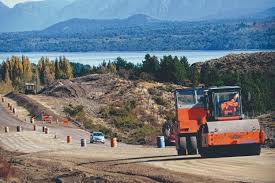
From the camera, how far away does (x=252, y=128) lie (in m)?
36.0

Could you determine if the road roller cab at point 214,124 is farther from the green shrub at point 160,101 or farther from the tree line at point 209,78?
the green shrub at point 160,101

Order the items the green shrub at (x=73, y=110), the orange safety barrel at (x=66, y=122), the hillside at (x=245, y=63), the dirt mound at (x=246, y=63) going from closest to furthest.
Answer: the orange safety barrel at (x=66, y=122)
the green shrub at (x=73, y=110)
the hillside at (x=245, y=63)
the dirt mound at (x=246, y=63)

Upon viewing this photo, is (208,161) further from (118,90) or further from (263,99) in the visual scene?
(118,90)

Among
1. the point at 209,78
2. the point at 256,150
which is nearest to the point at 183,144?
the point at 256,150

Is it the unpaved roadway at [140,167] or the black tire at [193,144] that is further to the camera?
the black tire at [193,144]

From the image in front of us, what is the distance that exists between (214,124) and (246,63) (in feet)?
451

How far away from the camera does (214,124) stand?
36.3 m

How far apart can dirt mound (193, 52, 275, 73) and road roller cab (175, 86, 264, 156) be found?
114665 mm

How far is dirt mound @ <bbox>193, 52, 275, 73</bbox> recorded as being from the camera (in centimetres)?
16006

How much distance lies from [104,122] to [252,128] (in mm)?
54929

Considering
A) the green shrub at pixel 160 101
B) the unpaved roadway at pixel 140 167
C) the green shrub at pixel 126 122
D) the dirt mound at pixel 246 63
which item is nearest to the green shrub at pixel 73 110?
the green shrub at pixel 126 122

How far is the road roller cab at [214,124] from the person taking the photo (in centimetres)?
3606

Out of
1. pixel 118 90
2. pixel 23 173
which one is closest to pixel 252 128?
pixel 23 173

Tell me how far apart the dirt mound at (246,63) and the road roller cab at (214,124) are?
376 feet
